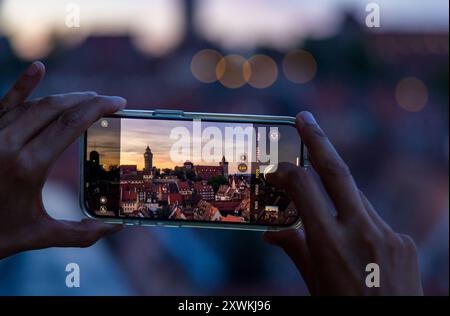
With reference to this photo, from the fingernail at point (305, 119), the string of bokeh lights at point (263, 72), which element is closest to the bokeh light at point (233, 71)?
the string of bokeh lights at point (263, 72)

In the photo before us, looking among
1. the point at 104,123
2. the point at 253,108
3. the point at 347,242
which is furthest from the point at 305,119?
the point at 253,108

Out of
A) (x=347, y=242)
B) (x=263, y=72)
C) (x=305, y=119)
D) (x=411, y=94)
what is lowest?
(x=347, y=242)

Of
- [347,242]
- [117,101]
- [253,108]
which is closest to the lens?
[347,242]

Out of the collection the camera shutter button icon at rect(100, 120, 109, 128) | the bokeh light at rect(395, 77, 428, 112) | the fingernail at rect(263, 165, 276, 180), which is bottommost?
the fingernail at rect(263, 165, 276, 180)

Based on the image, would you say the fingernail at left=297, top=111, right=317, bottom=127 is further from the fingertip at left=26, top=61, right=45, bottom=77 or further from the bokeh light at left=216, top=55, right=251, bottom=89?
the bokeh light at left=216, top=55, right=251, bottom=89

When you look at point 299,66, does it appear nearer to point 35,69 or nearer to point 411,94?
point 411,94

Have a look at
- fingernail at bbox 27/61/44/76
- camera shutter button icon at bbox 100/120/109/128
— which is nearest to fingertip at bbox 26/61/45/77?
fingernail at bbox 27/61/44/76

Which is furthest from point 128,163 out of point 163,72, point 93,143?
point 163,72
